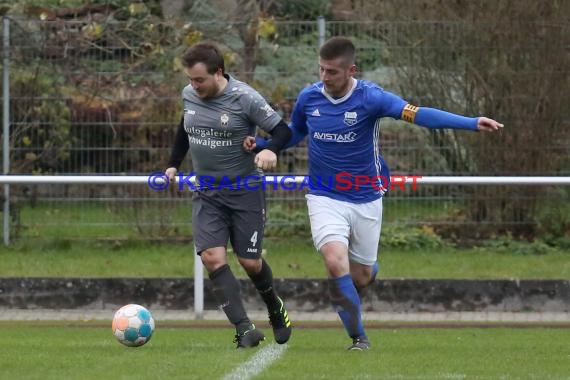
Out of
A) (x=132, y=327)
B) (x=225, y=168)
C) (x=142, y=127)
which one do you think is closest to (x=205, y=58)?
(x=225, y=168)

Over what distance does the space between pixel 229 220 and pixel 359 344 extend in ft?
4.01

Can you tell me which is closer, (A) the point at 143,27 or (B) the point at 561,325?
(B) the point at 561,325

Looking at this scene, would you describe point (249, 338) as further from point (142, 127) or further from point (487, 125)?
point (142, 127)

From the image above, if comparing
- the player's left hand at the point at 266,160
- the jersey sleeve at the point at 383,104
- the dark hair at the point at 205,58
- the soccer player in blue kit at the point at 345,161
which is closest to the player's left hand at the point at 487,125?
the soccer player in blue kit at the point at 345,161

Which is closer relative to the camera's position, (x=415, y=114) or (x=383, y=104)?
(x=415, y=114)

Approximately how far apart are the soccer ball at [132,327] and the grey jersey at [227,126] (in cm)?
105

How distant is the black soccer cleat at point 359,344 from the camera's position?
8703mm

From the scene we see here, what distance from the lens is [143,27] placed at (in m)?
14.9

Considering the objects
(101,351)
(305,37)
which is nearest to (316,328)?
(101,351)

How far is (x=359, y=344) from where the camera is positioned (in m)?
8.74

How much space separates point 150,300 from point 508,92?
187 inches

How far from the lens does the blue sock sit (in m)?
8.73

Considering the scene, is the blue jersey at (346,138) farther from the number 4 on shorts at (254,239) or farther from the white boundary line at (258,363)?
the white boundary line at (258,363)

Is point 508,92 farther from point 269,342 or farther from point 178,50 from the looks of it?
point 269,342
